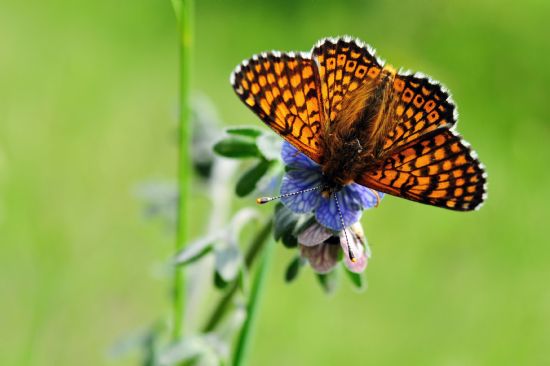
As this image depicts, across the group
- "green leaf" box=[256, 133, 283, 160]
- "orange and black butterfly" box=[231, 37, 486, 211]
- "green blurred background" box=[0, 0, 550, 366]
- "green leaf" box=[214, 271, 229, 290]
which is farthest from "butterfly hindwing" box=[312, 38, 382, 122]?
"green blurred background" box=[0, 0, 550, 366]

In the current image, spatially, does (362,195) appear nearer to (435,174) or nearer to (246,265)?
(435,174)

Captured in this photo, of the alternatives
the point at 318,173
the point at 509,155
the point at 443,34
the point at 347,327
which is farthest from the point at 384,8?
the point at 318,173

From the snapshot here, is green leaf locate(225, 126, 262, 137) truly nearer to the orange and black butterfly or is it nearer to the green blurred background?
the orange and black butterfly

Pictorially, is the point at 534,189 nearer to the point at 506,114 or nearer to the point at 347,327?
the point at 506,114

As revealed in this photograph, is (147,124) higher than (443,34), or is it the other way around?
(443,34)

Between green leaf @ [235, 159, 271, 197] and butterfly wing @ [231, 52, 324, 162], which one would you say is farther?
green leaf @ [235, 159, 271, 197]

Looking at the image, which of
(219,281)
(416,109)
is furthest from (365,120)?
(219,281)
